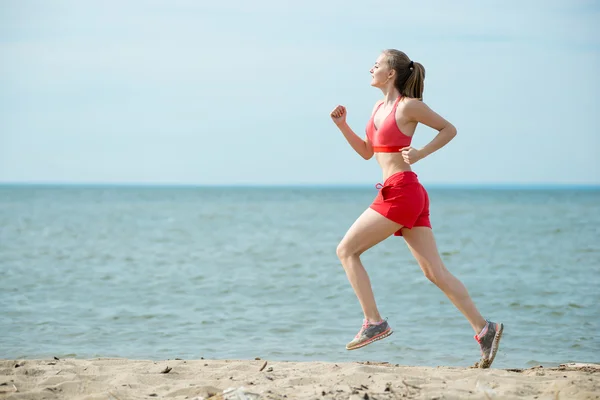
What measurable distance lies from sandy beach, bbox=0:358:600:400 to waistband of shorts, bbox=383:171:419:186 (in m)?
1.32

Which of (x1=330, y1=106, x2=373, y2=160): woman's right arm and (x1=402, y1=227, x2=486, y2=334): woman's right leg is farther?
(x1=330, y1=106, x2=373, y2=160): woman's right arm

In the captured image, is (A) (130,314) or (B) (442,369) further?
(A) (130,314)

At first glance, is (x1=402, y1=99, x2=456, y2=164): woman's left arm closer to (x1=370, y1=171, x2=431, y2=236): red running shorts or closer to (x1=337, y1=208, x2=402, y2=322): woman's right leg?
(x1=370, y1=171, x2=431, y2=236): red running shorts

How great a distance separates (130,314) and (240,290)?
265 cm

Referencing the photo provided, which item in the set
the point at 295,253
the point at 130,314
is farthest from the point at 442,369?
the point at 295,253

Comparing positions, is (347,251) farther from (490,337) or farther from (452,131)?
(490,337)

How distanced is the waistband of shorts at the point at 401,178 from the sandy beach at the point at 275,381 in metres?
1.32

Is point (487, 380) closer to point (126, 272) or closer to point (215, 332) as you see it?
point (215, 332)

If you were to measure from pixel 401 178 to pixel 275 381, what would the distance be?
5.39ft

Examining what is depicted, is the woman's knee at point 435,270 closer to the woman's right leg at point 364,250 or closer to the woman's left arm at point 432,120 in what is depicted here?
the woman's right leg at point 364,250

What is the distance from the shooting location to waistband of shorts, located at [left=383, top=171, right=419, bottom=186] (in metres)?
5.37

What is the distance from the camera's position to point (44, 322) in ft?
30.4

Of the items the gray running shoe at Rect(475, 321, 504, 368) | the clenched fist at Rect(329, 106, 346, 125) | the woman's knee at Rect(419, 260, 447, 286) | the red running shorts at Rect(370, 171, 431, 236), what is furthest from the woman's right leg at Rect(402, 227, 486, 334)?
the clenched fist at Rect(329, 106, 346, 125)

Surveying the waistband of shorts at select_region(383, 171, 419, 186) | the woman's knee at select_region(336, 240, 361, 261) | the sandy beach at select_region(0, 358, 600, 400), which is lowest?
the sandy beach at select_region(0, 358, 600, 400)
